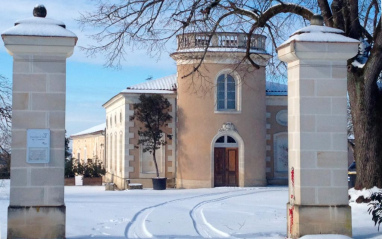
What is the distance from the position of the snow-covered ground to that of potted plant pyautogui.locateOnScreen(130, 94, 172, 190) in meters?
7.49

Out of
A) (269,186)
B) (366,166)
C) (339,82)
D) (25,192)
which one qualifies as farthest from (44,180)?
(269,186)

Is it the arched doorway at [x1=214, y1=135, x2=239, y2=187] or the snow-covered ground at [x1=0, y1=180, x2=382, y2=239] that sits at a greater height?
the arched doorway at [x1=214, y1=135, x2=239, y2=187]

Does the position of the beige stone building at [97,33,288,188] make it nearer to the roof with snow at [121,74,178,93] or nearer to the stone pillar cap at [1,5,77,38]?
the roof with snow at [121,74,178,93]

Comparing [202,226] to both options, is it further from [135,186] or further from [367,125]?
[135,186]

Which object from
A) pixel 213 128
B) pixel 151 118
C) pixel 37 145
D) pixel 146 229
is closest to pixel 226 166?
pixel 213 128

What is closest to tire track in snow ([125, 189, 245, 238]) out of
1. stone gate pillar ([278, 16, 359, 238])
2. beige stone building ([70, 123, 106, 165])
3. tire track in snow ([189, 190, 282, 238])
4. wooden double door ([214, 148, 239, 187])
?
tire track in snow ([189, 190, 282, 238])

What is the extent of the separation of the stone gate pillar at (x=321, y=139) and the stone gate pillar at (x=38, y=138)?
3973 mm

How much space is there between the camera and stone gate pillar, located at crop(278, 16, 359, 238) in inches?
388

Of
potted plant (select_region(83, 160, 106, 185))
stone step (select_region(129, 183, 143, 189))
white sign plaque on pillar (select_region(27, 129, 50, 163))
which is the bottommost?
stone step (select_region(129, 183, 143, 189))

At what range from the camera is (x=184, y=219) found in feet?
45.3

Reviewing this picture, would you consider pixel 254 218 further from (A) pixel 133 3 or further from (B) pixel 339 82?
(A) pixel 133 3

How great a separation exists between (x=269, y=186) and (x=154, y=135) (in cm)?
601

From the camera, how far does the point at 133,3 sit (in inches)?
578

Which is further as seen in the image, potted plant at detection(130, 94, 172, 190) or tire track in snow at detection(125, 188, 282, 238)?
potted plant at detection(130, 94, 172, 190)
